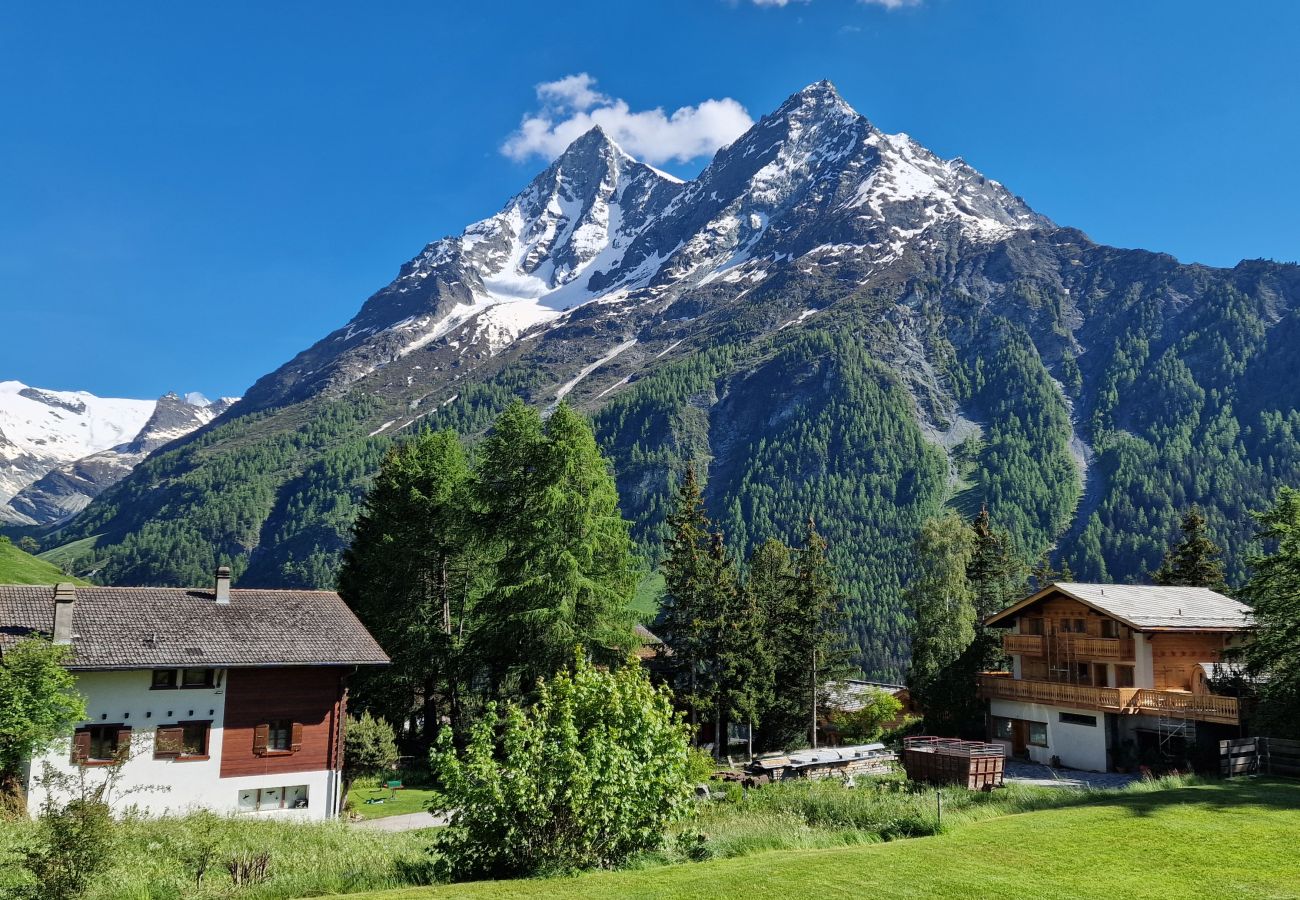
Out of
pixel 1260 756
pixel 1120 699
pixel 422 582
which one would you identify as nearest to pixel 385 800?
pixel 422 582

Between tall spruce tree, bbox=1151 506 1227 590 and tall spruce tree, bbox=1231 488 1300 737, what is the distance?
98.9 feet

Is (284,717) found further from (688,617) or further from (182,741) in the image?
(688,617)

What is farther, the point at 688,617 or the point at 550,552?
the point at 688,617

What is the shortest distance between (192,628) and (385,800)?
11.5 meters

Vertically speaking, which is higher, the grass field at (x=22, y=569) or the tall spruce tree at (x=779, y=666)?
the grass field at (x=22, y=569)

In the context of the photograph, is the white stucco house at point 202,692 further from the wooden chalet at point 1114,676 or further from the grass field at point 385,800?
the wooden chalet at point 1114,676

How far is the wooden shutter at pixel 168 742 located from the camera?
108 ft

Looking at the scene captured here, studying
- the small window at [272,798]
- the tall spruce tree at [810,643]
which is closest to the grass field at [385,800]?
the small window at [272,798]

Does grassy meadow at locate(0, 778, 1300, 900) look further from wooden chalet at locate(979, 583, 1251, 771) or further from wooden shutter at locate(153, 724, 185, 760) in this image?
wooden chalet at locate(979, 583, 1251, 771)

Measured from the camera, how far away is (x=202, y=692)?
112ft

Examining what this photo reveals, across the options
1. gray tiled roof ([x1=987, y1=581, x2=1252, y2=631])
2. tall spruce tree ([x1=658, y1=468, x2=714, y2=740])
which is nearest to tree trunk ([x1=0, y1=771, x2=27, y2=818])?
tall spruce tree ([x1=658, y1=468, x2=714, y2=740])

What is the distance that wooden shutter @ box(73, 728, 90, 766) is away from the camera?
31.2m

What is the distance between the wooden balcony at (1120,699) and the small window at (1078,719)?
0.58m

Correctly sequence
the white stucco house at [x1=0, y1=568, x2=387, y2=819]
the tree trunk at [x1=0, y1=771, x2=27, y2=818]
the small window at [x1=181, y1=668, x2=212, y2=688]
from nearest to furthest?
the tree trunk at [x1=0, y1=771, x2=27, y2=818]
the white stucco house at [x1=0, y1=568, x2=387, y2=819]
the small window at [x1=181, y1=668, x2=212, y2=688]
